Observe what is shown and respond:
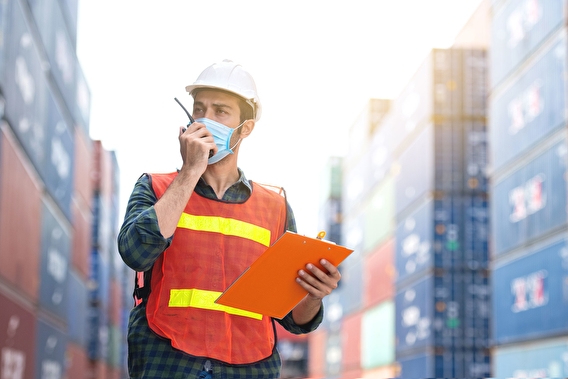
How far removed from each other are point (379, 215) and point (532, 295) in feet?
62.8

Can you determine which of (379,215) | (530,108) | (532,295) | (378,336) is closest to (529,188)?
(530,108)

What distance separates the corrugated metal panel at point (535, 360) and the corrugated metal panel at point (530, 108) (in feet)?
16.5

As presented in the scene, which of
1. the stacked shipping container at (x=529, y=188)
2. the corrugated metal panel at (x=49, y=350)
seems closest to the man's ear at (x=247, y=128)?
the stacked shipping container at (x=529, y=188)

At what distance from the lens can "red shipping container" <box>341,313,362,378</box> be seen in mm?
42678

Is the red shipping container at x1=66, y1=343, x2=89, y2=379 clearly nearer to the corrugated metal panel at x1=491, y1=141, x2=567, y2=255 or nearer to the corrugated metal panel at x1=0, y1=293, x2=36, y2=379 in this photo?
the corrugated metal panel at x1=0, y1=293, x2=36, y2=379

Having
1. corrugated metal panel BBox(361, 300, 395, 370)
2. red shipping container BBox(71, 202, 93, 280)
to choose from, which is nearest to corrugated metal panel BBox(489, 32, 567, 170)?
corrugated metal panel BBox(361, 300, 395, 370)

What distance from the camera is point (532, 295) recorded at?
21047 mm

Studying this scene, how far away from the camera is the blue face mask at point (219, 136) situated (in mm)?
3074

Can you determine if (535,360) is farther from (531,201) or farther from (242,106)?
(242,106)

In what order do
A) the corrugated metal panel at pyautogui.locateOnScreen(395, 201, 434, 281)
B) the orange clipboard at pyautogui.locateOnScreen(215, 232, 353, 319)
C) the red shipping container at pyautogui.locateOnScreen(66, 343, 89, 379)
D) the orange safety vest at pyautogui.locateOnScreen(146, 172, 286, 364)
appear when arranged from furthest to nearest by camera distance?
1. the red shipping container at pyautogui.locateOnScreen(66, 343, 89, 379)
2. the corrugated metal panel at pyautogui.locateOnScreen(395, 201, 434, 281)
3. the orange safety vest at pyautogui.locateOnScreen(146, 172, 286, 364)
4. the orange clipboard at pyautogui.locateOnScreen(215, 232, 353, 319)

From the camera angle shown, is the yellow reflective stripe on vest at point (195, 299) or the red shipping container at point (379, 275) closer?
the yellow reflective stripe on vest at point (195, 299)

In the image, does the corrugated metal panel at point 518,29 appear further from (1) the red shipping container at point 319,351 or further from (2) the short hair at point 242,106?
(1) the red shipping container at point 319,351

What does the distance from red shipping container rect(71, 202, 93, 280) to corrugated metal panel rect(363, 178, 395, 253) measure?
12990 mm

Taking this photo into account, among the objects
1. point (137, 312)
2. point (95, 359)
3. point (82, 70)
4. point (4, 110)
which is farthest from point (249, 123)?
point (95, 359)
